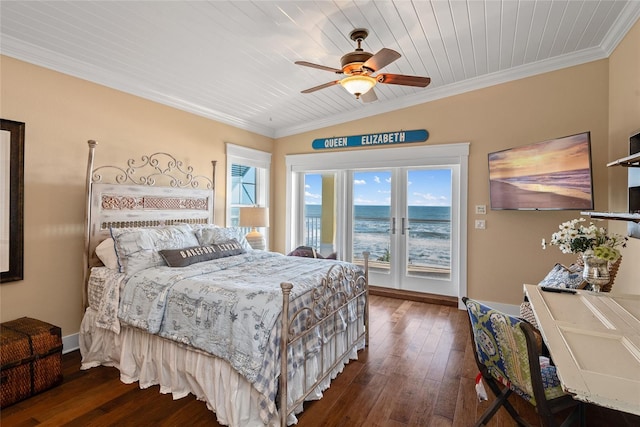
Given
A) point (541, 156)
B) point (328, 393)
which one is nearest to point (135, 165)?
point (328, 393)

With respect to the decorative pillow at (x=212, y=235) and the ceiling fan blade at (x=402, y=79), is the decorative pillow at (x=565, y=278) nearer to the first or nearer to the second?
the ceiling fan blade at (x=402, y=79)

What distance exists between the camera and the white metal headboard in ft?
9.83

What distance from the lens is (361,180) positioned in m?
5.21

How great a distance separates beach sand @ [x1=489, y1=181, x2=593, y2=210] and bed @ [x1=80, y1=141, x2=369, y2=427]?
2.02m

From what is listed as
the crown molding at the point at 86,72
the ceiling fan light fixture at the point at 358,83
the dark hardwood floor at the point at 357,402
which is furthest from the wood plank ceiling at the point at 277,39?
the dark hardwood floor at the point at 357,402

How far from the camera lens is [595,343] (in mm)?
1313

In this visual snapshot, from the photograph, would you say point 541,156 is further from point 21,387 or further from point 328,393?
point 21,387

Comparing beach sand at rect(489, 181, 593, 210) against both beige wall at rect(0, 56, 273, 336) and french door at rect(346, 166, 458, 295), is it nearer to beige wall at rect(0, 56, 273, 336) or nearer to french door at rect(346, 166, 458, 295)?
french door at rect(346, 166, 458, 295)

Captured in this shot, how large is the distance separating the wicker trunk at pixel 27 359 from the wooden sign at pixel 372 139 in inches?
159

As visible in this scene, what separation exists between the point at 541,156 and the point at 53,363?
15.8ft

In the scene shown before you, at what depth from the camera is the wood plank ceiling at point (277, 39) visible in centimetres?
241

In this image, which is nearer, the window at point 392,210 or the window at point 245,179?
the window at point 392,210

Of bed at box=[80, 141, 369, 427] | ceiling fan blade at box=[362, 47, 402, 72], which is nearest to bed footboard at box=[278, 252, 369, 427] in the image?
bed at box=[80, 141, 369, 427]

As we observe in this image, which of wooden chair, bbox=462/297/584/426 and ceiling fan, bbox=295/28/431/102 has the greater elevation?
ceiling fan, bbox=295/28/431/102
